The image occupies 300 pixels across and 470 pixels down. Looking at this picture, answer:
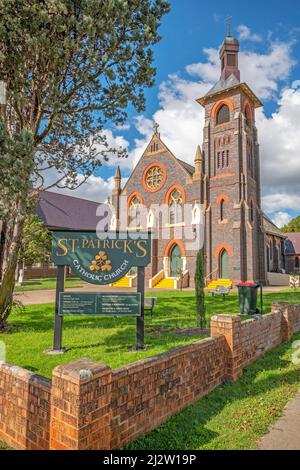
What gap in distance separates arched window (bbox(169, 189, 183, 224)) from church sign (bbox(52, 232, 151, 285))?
20840mm

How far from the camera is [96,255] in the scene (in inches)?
280

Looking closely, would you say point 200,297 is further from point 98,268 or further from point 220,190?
point 220,190

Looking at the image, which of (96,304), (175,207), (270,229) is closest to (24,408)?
(96,304)

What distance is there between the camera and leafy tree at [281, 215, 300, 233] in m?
68.0

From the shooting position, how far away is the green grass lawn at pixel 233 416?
3.77 metres

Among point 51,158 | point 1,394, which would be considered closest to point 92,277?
point 1,394

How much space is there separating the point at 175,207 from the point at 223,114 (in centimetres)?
981

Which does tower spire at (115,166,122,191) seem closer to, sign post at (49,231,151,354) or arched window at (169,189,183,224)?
arched window at (169,189,183,224)

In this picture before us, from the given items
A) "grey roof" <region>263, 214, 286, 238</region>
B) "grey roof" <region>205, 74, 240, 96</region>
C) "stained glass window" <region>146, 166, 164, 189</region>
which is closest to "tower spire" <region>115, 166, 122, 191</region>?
"stained glass window" <region>146, 166, 164, 189</region>

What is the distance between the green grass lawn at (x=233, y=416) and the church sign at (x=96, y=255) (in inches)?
126

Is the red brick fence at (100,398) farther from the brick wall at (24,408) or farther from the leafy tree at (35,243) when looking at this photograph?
the leafy tree at (35,243)

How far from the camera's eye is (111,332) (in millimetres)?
8734

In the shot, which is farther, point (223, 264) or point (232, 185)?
point (232, 185)

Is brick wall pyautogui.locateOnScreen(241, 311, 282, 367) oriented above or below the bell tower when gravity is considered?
below
